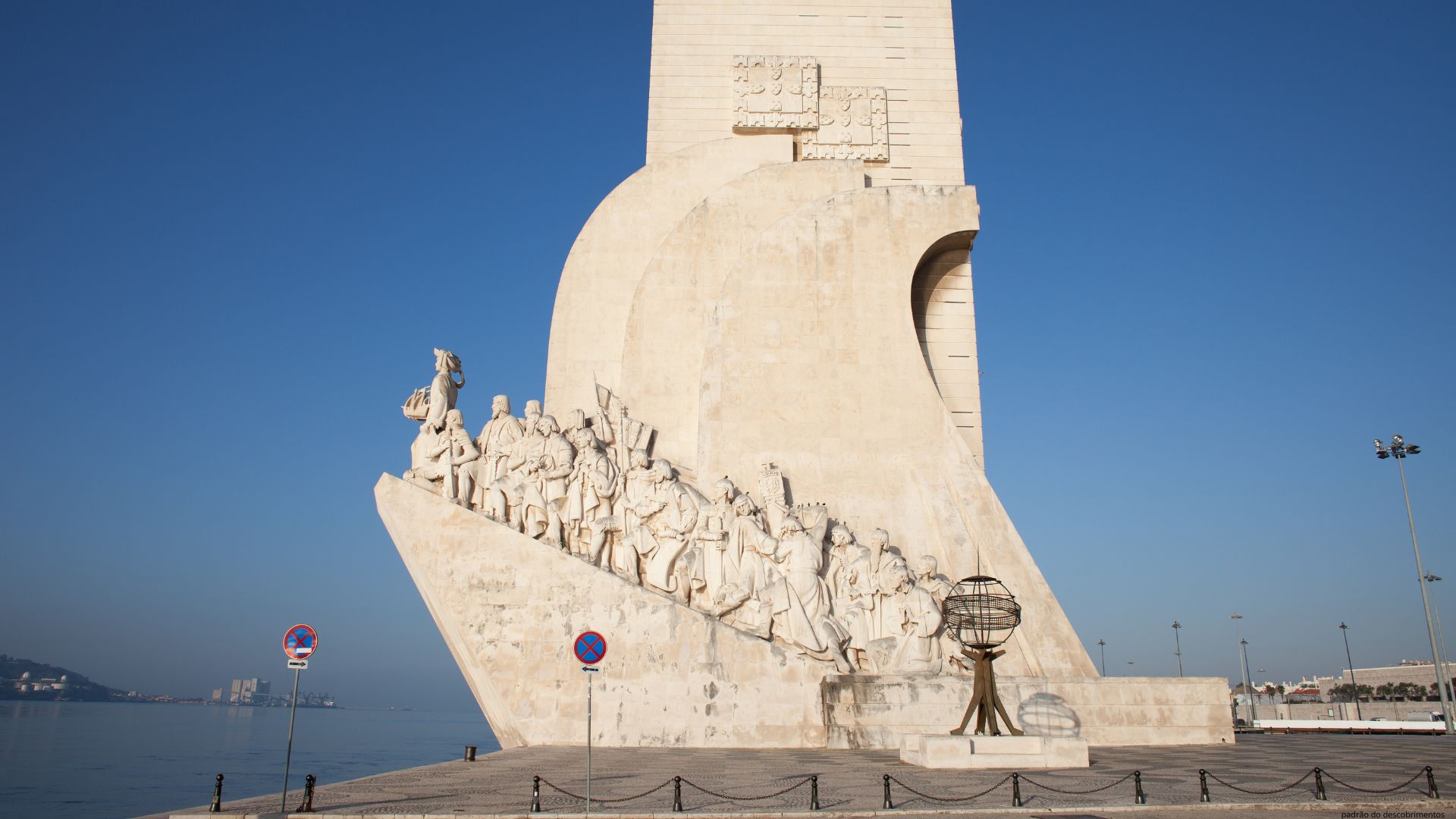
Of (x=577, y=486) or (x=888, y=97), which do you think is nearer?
(x=577, y=486)

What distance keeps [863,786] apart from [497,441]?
23.5 feet

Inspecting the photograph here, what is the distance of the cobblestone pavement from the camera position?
5.70m

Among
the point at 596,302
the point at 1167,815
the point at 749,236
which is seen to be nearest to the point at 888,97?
the point at 749,236

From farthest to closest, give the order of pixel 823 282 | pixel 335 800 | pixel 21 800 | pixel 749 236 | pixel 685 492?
1. pixel 749 236
2. pixel 823 282
3. pixel 685 492
4. pixel 21 800
5. pixel 335 800

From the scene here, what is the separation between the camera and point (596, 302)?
16172 mm

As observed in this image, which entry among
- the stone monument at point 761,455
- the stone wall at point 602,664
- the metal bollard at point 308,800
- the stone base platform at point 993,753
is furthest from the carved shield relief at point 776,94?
the metal bollard at point 308,800

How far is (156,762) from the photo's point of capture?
14633 mm

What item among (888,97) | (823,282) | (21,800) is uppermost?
(888,97)

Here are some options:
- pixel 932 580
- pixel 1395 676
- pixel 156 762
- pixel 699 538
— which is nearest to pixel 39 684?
pixel 156 762

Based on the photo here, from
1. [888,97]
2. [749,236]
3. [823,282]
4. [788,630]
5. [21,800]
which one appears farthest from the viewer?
[888,97]

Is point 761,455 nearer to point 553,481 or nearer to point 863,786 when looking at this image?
point 553,481

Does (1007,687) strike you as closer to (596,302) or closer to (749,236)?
(749,236)

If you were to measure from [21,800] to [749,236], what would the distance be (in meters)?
11.6

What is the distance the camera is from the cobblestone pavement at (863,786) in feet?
18.7
